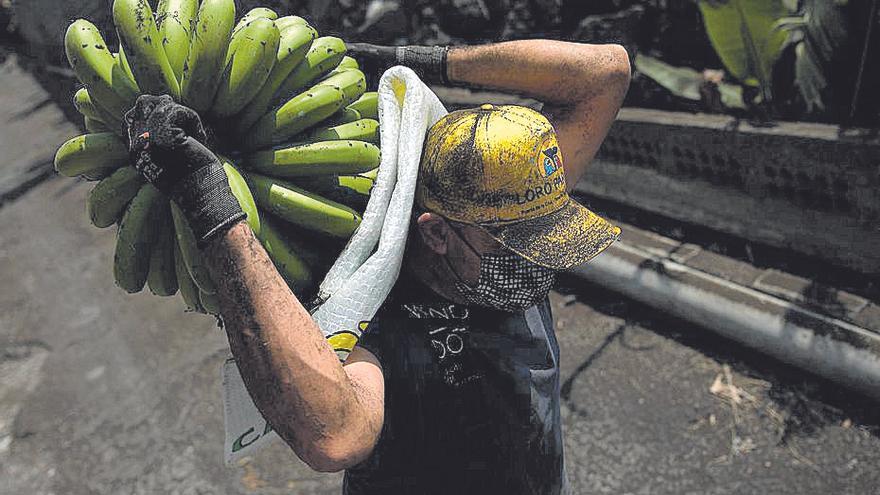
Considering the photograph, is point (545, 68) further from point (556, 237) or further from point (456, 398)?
point (456, 398)

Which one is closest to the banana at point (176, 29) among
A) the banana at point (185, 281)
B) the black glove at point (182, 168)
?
the black glove at point (182, 168)

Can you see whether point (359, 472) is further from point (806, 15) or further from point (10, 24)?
point (10, 24)

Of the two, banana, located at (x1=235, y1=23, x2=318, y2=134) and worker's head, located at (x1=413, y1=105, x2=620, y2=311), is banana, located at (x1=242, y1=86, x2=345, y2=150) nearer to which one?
banana, located at (x1=235, y1=23, x2=318, y2=134)

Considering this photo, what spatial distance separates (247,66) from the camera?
1.74m

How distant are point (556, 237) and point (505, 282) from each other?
0.19 m

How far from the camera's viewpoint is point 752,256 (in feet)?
16.4

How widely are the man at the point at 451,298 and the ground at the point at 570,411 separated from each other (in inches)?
74.7

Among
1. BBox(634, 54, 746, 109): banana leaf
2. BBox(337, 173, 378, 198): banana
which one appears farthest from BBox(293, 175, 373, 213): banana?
BBox(634, 54, 746, 109): banana leaf

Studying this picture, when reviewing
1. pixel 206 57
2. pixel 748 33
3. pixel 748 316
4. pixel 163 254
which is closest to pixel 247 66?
pixel 206 57

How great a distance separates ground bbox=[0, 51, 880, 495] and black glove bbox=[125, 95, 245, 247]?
9.33ft

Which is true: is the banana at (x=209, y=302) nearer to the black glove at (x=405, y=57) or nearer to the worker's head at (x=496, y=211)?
the worker's head at (x=496, y=211)

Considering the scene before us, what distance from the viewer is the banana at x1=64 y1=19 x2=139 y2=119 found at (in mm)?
1702

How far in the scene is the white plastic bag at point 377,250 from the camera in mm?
1716

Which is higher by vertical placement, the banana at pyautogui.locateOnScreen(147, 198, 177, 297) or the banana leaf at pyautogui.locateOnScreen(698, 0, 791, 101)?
the banana at pyautogui.locateOnScreen(147, 198, 177, 297)
